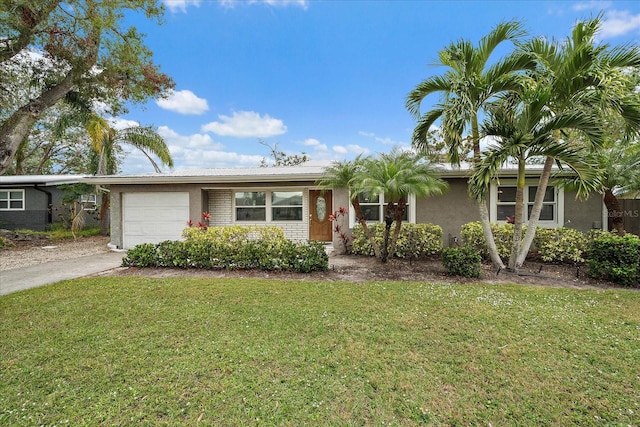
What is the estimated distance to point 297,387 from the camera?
2.71 metres

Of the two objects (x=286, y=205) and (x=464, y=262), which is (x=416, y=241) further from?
(x=286, y=205)

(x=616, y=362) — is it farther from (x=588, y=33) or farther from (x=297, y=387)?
(x=588, y=33)

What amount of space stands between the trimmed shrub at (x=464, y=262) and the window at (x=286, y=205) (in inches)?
231

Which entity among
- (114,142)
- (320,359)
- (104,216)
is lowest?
(320,359)

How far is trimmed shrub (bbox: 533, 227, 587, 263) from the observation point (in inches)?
299

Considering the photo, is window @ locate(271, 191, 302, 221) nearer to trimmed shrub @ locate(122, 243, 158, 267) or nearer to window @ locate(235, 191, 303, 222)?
window @ locate(235, 191, 303, 222)

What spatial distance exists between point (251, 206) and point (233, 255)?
4.04 metres

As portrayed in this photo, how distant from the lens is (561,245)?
7.66m

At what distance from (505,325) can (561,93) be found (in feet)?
16.3

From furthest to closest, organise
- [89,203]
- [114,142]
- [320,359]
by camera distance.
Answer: [89,203] → [114,142] → [320,359]

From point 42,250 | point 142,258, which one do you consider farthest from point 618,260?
point 42,250

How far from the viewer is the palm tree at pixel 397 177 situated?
6.28 meters

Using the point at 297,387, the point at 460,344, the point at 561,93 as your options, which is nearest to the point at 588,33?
the point at 561,93

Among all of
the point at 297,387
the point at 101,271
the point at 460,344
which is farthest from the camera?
the point at 101,271
